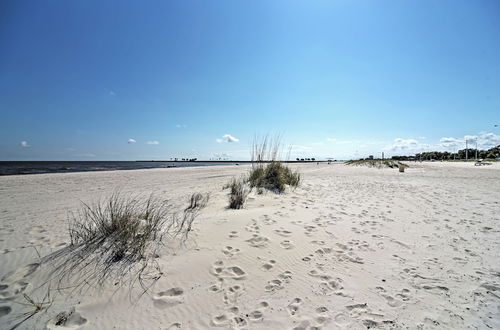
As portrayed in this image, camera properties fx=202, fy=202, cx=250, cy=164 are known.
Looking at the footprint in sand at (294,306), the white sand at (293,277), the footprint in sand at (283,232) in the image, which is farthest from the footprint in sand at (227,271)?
the footprint in sand at (283,232)

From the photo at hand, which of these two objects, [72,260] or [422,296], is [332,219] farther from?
[72,260]

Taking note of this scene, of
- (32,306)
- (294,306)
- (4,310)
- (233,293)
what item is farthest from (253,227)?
(4,310)

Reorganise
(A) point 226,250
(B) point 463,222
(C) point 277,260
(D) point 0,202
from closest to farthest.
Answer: (C) point 277,260
(A) point 226,250
(B) point 463,222
(D) point 0,202

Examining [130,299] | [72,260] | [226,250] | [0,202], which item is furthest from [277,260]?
[0,202]

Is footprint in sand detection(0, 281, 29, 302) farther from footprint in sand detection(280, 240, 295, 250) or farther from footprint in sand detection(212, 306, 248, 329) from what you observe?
footprint in sand detection(280, 240, 295, 250)

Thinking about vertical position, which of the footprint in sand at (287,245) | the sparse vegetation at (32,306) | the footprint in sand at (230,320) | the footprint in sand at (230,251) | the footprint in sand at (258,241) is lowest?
the footprint in sand at (230,320)

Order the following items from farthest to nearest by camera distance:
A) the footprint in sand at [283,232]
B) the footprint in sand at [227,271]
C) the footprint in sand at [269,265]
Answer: the footprint in sand at [283,232], the footprint in sand at [269,265], the footprint in sand at [227,271]

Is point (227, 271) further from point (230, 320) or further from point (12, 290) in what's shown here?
point (12, 290)

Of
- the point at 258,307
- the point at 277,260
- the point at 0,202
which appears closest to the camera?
the point at 258,307

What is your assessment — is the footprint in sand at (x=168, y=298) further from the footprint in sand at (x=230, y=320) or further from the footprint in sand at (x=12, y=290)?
the footprint in sand at (x=12, y=290)

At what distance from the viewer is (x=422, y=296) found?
7.41ft

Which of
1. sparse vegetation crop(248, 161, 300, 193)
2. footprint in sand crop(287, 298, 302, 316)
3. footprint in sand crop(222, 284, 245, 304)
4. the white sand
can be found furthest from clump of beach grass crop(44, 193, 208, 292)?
sparse vegetation crop(248, 161, 300, 193)

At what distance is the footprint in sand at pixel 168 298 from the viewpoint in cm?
218

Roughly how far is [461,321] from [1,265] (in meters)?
5.51
